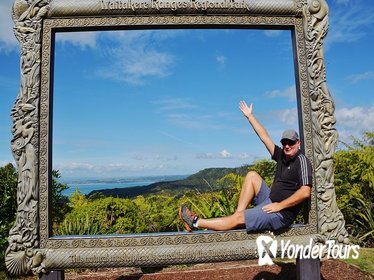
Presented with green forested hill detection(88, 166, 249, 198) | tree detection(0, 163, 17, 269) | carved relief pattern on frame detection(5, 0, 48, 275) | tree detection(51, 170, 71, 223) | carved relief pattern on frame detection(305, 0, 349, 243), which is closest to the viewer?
carved relief pattern on frame detection(5, 0, 48, 275)

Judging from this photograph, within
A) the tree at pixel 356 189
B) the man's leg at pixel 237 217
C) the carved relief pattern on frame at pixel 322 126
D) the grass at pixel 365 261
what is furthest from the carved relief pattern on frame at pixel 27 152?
the tree at pixel 356 189

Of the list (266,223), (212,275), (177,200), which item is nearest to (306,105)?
(266,223)

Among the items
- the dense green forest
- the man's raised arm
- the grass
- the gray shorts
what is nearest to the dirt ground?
the grass

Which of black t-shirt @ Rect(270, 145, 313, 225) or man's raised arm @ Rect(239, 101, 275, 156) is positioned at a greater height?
man's raised arm @ Rect(239, 101, 275, 156)

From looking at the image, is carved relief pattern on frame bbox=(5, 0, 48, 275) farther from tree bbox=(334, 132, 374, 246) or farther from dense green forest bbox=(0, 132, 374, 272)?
tree bbox=(334, 132, 374, 246)

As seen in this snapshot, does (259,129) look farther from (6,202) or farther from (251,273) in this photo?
(6,202)

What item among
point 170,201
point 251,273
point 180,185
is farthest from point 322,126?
point 170,201

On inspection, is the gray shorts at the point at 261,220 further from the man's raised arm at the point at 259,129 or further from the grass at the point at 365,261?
the grass at the point at 365,261

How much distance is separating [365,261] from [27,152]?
488 cm

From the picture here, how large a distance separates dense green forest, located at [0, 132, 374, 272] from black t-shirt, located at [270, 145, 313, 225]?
116 cm

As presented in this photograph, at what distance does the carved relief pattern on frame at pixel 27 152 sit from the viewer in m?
4.28

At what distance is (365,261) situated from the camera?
5.57 metres

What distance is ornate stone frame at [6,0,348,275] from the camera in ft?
14.1

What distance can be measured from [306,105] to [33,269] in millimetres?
3704
